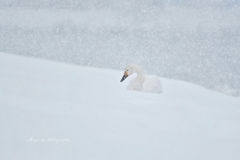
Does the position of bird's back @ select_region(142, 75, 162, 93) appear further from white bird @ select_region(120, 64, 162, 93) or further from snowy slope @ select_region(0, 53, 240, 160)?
snowy slope @ select_region(0, 53, 240, 160)

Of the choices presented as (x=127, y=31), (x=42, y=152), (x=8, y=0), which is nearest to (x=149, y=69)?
(x=127, y=31)

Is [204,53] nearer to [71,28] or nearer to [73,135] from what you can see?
[71,28]

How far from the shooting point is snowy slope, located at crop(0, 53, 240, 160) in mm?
1835

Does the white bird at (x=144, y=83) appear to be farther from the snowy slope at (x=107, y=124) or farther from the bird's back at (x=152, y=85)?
the snowy slope at (x=107, y=124)

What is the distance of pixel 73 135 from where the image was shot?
199 centimetres

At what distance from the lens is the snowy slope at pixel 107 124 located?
6.02 ft

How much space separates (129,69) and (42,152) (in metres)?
2.45

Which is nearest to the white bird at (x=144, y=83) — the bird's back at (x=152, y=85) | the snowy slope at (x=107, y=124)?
the bird's back at (x=152, y=85)

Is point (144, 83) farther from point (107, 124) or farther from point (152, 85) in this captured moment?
point (107, 124)

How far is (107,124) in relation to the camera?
A: 2.21m

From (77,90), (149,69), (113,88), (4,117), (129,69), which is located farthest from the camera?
(149,69)

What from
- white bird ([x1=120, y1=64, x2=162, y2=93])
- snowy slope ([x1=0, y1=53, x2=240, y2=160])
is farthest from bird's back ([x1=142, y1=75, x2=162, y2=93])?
snowy slope ([x1=0, y1=53, x2=240, y2=160])

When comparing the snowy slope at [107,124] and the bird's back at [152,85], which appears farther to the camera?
the bird's back at [152,85]

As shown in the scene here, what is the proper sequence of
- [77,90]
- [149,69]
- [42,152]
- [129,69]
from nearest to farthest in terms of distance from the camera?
[42,152]
[77,90]
[129,69]
[149,69]
